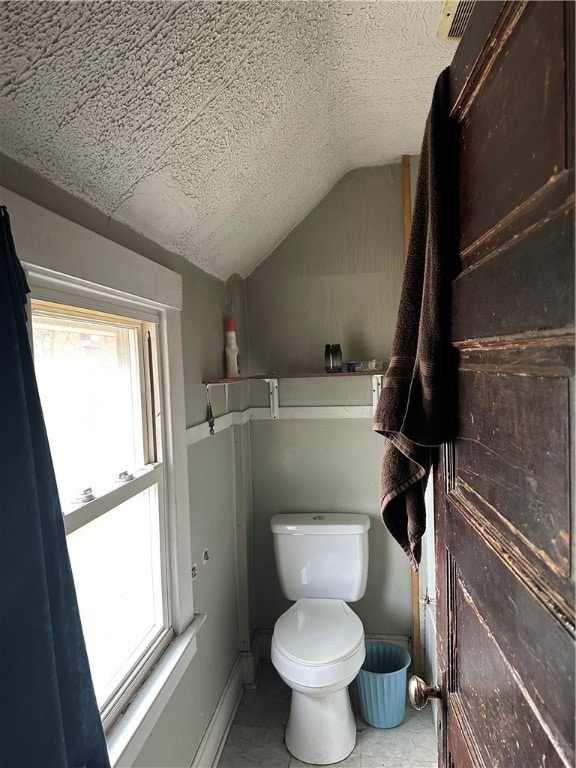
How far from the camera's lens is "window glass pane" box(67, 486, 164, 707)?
1196 mm

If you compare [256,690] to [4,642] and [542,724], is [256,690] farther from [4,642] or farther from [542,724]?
[542,724]

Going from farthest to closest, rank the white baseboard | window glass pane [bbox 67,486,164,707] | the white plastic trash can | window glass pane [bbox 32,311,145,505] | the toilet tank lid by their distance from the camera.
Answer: the toilet tank lid
the white plastic trash can
the white baseboard
window glass pane [bbox 67,486,164,707]
window glass pane [bbox 32,311,145,505]

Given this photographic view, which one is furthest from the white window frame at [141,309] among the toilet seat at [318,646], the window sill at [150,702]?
the toilet seat at [318,646]

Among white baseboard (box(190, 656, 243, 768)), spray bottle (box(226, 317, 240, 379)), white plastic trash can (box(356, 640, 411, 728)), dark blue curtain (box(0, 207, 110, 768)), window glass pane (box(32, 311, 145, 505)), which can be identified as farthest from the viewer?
spray bottle (box(226, 317, 240, 379))

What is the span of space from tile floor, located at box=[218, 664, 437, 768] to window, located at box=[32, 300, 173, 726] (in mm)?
785

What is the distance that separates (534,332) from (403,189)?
1.97m

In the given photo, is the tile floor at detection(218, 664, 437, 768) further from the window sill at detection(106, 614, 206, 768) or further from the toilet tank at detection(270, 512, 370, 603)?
the window sill at detection(106, 614, 206, 768)

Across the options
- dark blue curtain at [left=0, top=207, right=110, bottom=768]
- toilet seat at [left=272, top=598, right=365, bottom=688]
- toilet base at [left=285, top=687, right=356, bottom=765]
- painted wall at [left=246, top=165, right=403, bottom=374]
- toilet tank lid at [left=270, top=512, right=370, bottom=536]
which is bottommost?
toilet base at [left=285, top=687, right=356, bottom=765]

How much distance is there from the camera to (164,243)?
4.88 ft

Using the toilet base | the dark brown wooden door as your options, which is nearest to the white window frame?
the toilet base

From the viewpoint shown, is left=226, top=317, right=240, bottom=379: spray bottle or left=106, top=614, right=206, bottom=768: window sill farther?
left=226, top=317, right=240, bottom=379: spray bottle

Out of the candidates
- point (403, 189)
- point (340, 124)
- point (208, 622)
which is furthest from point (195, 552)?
point (403, 189)

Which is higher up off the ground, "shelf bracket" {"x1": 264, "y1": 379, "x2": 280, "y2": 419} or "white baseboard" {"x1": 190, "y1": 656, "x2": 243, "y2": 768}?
"shelf bracket" {"x1": 264, "y1": 379, "x2": 280, "y2": 419}

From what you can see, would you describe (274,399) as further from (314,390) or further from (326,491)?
(326,491)
